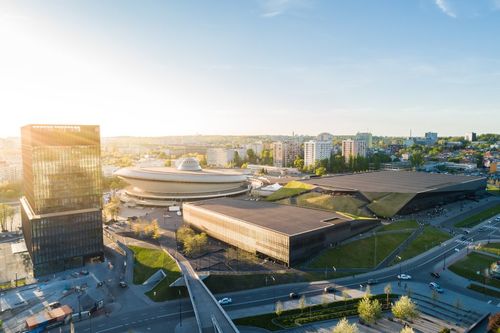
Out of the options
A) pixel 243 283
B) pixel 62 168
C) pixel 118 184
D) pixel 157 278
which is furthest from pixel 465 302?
pixel 118 184

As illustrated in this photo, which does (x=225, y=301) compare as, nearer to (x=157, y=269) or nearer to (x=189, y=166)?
(x=157, y=269)

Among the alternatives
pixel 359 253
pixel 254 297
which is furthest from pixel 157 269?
pixel 359 253

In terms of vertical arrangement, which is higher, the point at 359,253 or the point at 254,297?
the point at 359,253

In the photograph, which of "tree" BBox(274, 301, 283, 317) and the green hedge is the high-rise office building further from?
the green hedge

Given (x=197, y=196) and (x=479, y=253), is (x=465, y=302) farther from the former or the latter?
(x=197, y=196)

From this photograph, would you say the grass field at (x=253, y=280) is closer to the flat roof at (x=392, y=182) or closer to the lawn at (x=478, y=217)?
the lawn at (x=478, y=217)

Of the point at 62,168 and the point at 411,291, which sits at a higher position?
the point at 62,168

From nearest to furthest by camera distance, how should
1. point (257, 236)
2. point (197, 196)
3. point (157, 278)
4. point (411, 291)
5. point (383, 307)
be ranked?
point (383, 307) < point (411, 291) < point (157, 278) < point (257, 236) < point (197, 196)
